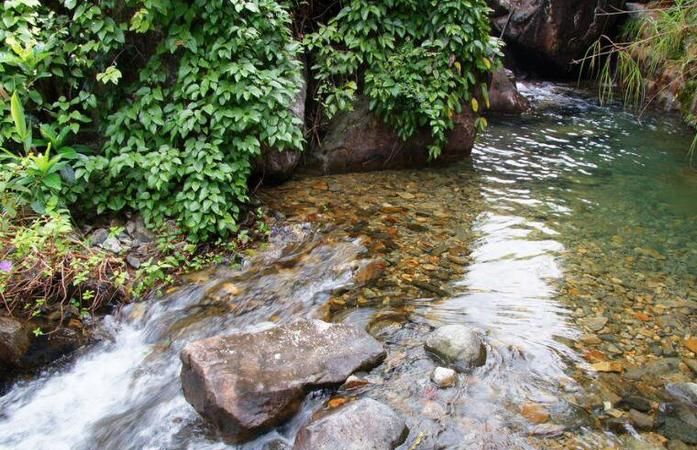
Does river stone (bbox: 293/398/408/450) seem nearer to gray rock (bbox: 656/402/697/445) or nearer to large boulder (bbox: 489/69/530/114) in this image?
gray rock (bbox: 656/402/697/445)

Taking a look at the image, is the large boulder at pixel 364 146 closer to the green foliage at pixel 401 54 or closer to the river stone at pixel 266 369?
the green foliage at pixel 401 54

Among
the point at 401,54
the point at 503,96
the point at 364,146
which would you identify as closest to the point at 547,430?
the point at 364,146

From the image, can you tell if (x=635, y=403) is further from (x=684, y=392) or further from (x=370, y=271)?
(x=370, y=271)

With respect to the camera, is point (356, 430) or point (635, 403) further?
point (635, 403)

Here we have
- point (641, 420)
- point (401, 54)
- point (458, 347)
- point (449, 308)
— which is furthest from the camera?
point (401, 54)

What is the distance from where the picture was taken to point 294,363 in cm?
→ 320

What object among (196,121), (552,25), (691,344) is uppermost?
(552,25)

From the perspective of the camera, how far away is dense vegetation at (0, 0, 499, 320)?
14.3 feet

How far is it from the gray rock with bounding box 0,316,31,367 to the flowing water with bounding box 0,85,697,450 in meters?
0.23

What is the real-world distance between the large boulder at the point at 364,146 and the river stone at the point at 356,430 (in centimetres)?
416

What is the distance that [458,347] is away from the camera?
3.38m

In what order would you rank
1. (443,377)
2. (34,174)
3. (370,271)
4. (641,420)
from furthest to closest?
(370,271) → (34,174) → (443,377) → (641,420)

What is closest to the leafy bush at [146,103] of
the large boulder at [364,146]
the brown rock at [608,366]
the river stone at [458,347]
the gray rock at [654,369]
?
the large boulder at [364,146]

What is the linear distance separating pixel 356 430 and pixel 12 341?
266cm
